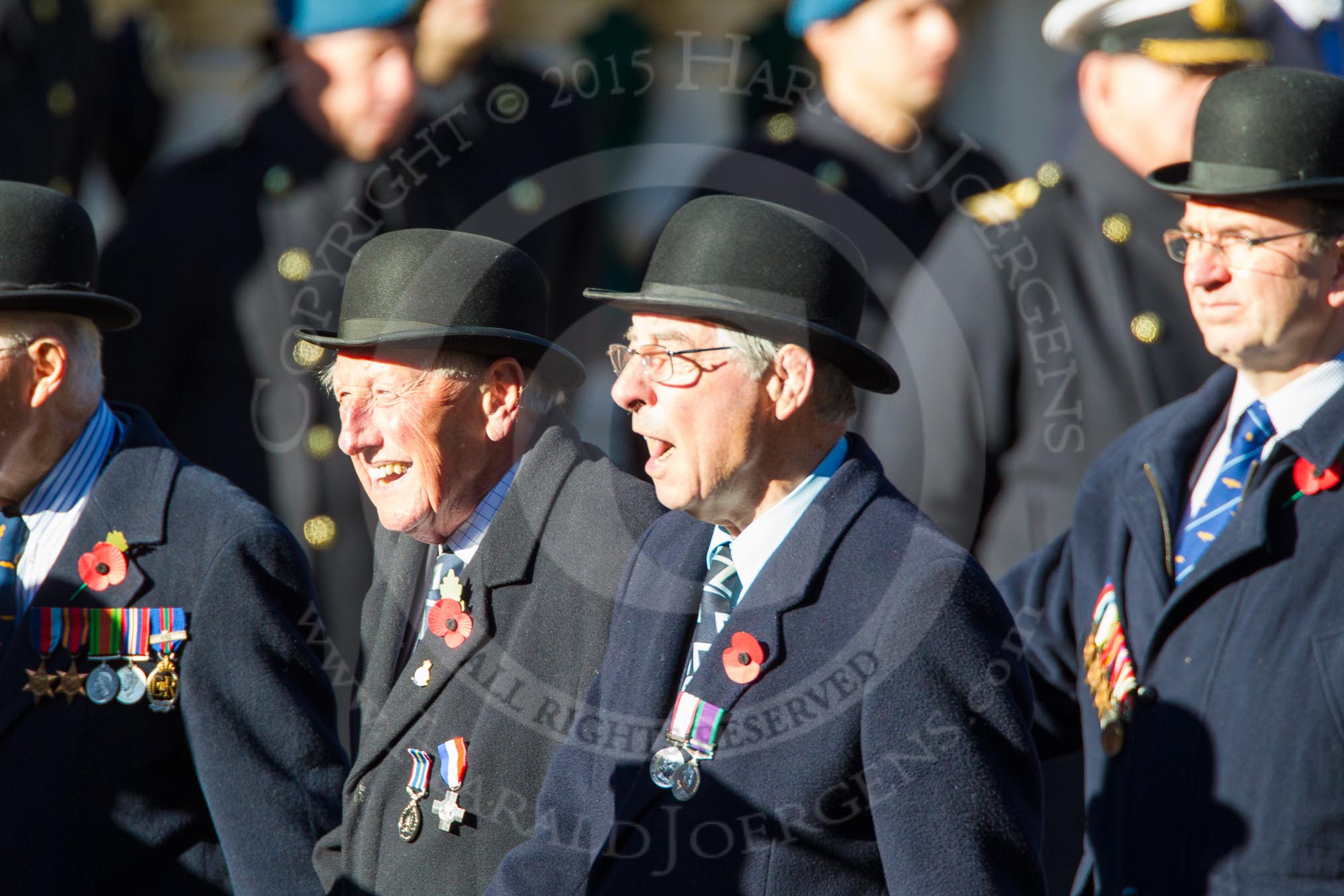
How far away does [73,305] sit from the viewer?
145 inches

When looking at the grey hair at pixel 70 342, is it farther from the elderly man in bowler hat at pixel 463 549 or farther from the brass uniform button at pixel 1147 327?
the brass uniform button at pixel 1147 327

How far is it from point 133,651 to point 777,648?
144cm

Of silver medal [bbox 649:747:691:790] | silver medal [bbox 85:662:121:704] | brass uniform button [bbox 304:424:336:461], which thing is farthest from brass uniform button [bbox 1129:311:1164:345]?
silver medal [bbox 85:662:121:704]

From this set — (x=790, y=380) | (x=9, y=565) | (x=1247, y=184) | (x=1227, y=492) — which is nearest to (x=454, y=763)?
(x=790, y=380)

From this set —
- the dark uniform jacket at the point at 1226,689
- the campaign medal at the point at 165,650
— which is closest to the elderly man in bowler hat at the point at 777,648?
the dark uniform jacket at the point at 1226,689

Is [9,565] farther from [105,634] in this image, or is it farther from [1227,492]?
[1227,492]

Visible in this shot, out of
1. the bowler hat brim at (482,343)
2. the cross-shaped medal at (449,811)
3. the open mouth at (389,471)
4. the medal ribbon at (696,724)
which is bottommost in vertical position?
the cross-shaped medal at (449,811)

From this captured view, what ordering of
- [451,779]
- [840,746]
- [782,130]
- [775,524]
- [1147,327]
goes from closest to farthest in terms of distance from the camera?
[840,746] < [775,524] < [451,779] < [1147,327] < [782,130]

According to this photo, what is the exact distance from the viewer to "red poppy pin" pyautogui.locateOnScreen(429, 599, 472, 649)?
3.37 m

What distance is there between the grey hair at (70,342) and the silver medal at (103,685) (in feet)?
1.99

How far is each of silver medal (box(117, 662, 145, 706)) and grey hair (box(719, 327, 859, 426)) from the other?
140 cm

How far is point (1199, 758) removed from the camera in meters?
3.03

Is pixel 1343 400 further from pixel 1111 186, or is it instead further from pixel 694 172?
pixel 694 172

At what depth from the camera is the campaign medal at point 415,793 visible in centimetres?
326
